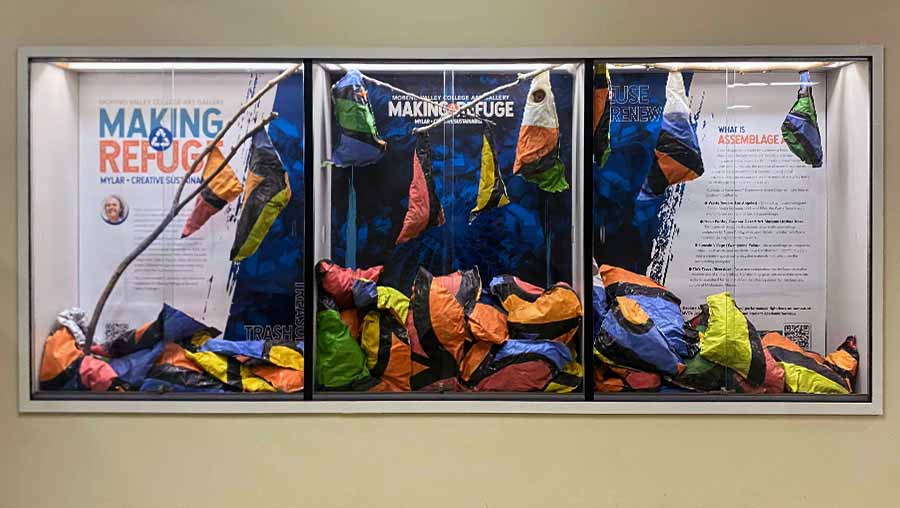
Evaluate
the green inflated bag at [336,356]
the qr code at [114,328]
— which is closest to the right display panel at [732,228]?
the green inflated bag at [336,356]

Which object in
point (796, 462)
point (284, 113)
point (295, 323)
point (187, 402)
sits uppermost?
point (284, 113)

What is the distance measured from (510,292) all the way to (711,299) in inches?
36.0

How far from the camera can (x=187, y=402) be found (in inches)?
113

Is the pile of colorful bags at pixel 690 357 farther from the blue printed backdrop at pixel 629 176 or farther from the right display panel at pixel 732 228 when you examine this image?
the blue printed backdrop at pixel 629 176

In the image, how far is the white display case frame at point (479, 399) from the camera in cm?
285

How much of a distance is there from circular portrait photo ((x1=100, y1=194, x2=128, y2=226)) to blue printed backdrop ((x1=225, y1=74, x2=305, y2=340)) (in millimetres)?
556

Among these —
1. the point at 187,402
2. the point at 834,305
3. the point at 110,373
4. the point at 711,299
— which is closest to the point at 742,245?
the point at 711,299

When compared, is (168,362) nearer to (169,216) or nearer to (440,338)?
(169,216)

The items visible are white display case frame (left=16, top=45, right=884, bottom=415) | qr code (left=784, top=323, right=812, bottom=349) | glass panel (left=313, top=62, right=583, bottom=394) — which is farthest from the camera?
qr code (left=784, top=323, right=812, bottom=349)

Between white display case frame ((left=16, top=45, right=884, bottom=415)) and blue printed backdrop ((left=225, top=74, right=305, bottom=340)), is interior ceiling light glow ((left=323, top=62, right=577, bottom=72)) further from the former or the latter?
blue printed backdrop ((left=225, top=74, right=305, bottom=340))

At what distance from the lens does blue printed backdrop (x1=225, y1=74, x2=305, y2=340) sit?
300 centimetres

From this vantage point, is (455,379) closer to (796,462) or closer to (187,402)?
(187,402)

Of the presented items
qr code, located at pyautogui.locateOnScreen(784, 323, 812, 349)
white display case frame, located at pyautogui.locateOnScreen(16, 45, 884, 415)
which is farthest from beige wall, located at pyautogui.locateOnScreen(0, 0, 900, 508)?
qr code, located at pyautogui.locateOnScreen(784, 323, 812, 349)

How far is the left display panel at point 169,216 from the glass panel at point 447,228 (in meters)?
0.19
